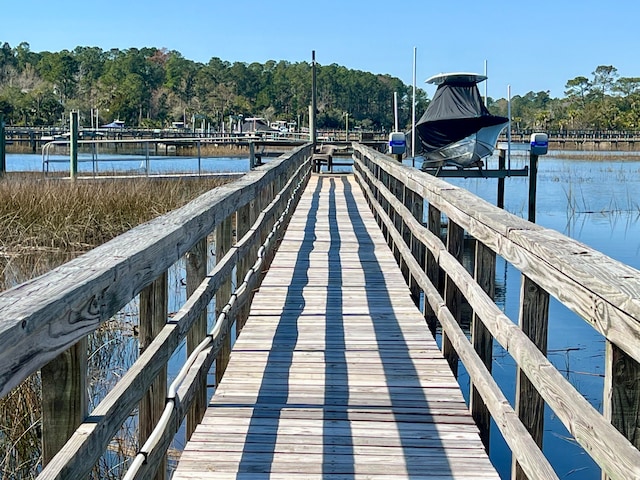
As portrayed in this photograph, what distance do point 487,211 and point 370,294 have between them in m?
2.95

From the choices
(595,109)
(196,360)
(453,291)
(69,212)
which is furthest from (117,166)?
(595,109)

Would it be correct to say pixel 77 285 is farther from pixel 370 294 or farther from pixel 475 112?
pixel 475 112

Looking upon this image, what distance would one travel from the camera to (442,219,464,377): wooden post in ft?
Answer: 15.2

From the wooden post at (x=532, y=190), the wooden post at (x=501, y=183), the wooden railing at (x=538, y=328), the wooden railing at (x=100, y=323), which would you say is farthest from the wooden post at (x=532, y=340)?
the wooden post at (x=501, y=183)

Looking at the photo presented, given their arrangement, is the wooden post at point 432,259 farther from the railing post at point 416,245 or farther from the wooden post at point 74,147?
the wooden post at point 74,147

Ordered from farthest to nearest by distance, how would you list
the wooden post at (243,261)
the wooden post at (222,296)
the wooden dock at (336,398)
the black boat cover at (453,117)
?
the black boat cover at (453,117) → the wooden post at (243,261) → the wooden post at (222,296) → the wooden dock at (336,398)

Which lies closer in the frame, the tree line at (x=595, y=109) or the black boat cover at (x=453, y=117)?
the black boat cover at (x=453, y=117)

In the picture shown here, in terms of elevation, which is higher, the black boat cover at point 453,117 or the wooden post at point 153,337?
the black boat cover at point 453,117

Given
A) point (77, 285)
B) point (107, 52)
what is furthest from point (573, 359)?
point (107, 52)

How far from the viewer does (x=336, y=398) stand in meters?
4.06

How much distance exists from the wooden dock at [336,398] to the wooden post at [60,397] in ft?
4.24

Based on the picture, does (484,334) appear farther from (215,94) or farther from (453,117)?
(215,94)

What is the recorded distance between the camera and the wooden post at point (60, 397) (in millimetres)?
1907

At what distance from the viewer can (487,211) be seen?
12.0 feet
